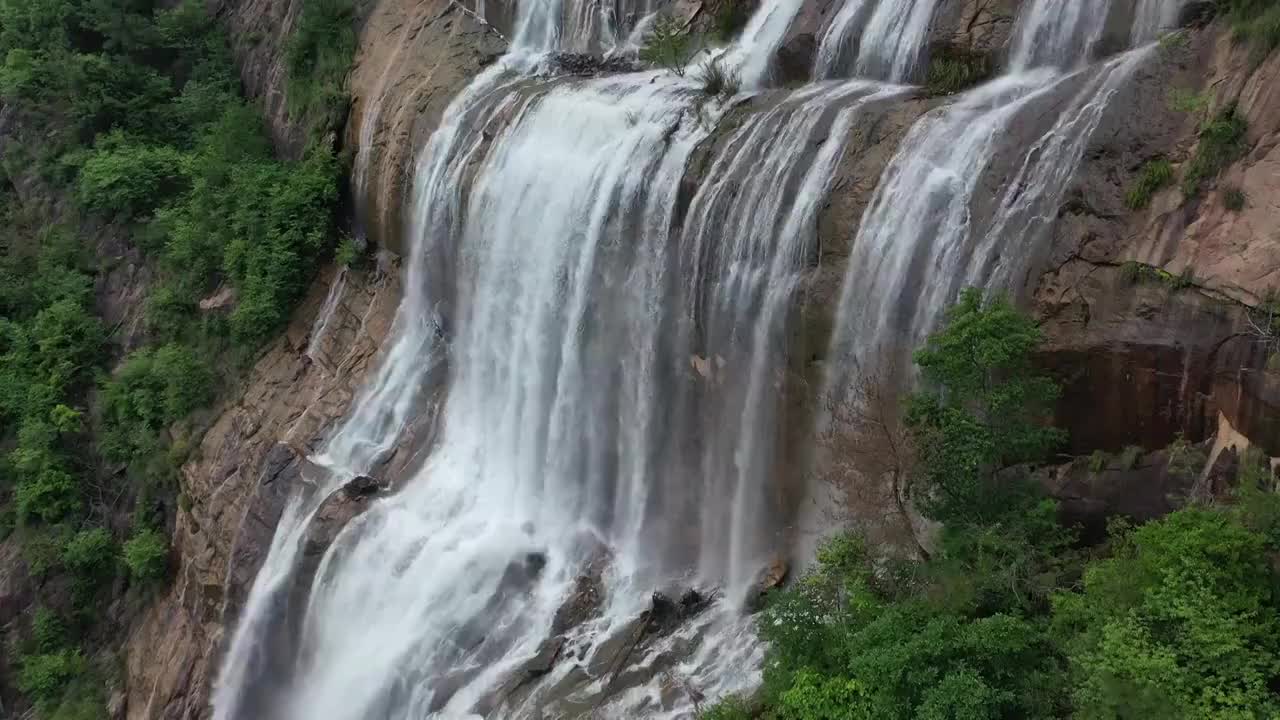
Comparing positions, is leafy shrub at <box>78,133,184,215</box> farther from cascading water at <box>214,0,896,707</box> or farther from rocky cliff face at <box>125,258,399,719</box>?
cascading water at <box>214,0,896,707</box>

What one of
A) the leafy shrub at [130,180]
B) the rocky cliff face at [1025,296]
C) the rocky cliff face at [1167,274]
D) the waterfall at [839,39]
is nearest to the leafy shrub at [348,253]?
the rocky cliff face at [1025,296]

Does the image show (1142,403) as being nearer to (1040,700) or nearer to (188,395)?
(1040,700)

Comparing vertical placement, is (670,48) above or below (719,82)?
above

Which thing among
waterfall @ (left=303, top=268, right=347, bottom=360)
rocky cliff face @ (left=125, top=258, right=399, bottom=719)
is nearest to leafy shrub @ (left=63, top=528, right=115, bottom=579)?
rocky cliff face @ (left=125, top=258, right=399, bottom=719)

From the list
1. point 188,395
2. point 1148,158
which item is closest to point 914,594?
point 1148,158

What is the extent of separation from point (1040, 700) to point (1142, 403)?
304cm

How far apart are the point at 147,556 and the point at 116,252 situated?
26.6 feet

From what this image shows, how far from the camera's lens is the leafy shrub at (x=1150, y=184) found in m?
9.61

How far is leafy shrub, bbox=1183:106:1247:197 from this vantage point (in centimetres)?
920

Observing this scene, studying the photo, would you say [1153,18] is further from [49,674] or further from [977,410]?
[49,674]

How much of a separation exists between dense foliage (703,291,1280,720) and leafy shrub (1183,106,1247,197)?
231cm

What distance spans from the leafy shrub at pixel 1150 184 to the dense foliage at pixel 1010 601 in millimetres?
1834

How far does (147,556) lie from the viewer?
18688 mm

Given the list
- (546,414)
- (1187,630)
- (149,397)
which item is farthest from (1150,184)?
(149,397)
